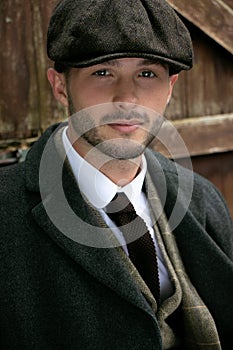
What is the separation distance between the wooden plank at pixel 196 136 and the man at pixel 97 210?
715 millimetres

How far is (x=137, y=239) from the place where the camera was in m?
1.81

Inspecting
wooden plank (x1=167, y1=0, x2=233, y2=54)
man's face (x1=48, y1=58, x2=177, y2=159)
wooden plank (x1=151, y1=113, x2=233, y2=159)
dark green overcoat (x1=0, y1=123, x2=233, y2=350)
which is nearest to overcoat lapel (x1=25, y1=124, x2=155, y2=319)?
dark green overcoat (x1=0, y1=123, x2=233, y2=350)

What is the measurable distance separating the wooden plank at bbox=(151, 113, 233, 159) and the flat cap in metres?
0.88

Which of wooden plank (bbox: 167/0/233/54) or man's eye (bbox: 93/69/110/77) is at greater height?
man's eye (bbox: 93/69/110/77)

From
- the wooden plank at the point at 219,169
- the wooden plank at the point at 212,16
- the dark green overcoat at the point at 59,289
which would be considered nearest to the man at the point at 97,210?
the dark green overcoat at the point at 59,289

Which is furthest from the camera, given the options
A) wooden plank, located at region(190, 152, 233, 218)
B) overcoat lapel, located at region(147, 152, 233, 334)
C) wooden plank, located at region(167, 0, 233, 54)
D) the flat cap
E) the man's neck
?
wooden plank, located at region(190, 152, 233, 218)

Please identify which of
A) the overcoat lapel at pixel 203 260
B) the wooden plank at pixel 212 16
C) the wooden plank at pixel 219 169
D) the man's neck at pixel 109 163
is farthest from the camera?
the wooden plank at pixel 219 169

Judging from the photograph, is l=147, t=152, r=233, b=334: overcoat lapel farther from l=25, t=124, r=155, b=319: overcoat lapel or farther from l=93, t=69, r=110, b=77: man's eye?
l=93, t=69, r=110, b=77: man's eye

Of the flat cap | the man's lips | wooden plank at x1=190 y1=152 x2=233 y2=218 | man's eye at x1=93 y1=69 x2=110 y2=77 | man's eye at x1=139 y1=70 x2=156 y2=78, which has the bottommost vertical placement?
wooden plank at x1=190 y1=152 x2=233 y2=218

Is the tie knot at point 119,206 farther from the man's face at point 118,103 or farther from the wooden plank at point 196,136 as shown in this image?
the wooden plank at point 196,136

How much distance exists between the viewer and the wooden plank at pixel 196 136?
257 cm

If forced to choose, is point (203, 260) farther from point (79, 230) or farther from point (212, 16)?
point (212, 16)

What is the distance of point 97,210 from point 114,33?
45 cm

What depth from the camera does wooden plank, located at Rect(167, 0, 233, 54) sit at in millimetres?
2486
